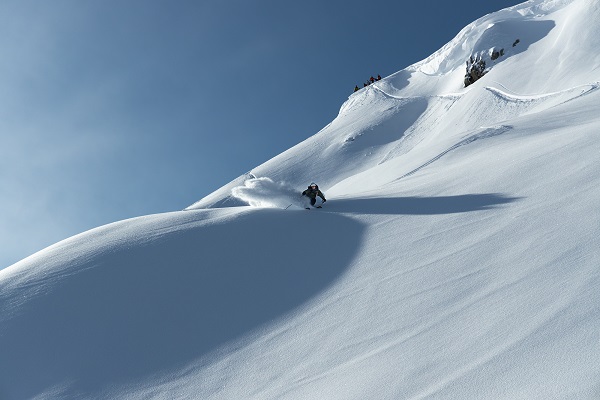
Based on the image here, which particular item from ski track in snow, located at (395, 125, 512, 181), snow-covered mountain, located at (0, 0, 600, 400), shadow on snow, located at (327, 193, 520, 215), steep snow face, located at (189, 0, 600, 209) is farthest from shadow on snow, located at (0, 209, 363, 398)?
steep snow face, located at (189, 0, 600, 209)

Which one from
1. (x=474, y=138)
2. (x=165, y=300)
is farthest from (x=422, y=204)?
(x=474, y=138)

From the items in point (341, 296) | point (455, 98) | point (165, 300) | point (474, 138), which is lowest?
point (341, 296)

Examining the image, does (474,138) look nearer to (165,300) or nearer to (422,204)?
(422,204)

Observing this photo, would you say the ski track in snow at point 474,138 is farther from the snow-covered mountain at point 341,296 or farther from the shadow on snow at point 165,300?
the shadow on snow at point 165,300

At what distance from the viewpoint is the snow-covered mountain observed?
14.0ft

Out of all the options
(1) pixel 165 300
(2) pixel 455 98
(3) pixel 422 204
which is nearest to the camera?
(1) pixel 165 300

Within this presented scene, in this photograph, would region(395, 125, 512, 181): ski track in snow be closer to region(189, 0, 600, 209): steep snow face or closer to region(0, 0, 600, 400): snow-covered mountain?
region(0, 0, 600, 400): snow-covered mountain

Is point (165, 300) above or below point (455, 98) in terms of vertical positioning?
below

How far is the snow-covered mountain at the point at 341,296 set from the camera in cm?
427

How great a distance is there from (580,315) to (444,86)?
32281 mm

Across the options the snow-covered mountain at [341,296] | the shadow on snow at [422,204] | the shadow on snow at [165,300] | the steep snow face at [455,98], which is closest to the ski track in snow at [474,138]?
the snow-covered mountain at [341,296]

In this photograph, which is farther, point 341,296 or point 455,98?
point 455,98

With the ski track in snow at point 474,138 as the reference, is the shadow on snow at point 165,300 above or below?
above

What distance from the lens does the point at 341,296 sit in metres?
6.21
